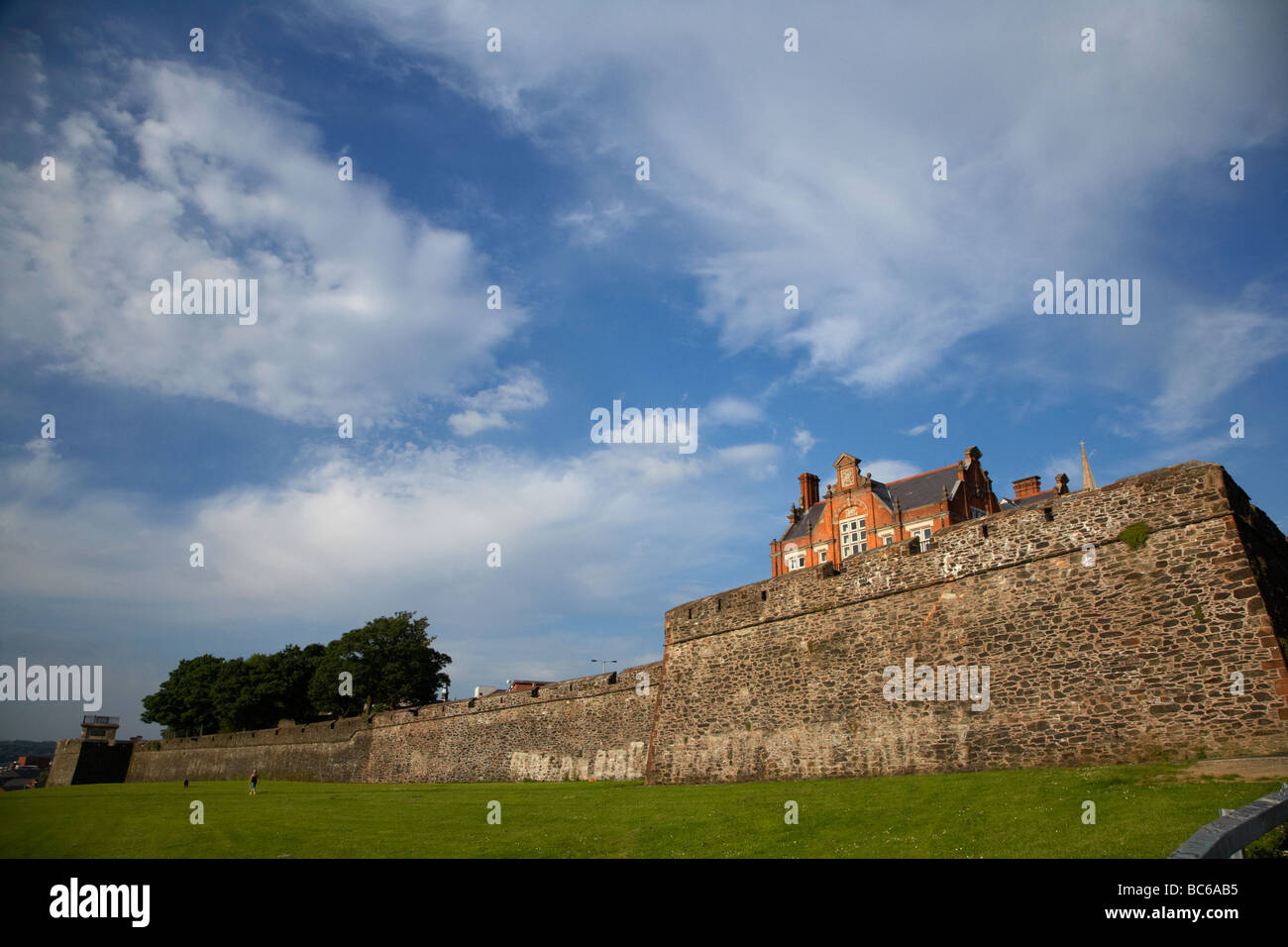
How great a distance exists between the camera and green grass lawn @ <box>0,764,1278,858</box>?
11180 mm

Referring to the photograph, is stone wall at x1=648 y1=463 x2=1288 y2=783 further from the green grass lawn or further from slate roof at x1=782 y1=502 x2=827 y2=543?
slate roof at x1=782 y1=502 x2=827 y2=543

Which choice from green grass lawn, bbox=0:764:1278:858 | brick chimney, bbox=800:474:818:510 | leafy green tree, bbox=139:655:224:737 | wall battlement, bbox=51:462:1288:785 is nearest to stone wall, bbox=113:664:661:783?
wall battlement, bbox=51:462:1288:785

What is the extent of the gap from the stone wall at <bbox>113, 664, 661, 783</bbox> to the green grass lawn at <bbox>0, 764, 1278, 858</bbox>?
6.51 meters

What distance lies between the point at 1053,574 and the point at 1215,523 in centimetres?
342

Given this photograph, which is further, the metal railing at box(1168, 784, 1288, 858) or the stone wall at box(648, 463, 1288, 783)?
the stone wall at box(648, 463, 1288, 783)

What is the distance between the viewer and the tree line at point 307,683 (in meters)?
68.8

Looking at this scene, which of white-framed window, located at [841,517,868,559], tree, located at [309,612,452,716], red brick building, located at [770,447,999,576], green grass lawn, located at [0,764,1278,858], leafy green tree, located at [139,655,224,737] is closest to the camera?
green grass lawn, located at [0,764,1278,858]

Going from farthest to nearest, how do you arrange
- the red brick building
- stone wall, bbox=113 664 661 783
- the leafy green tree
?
the leafy green tree
the red brick building
stone wall, bbox=113 664 661 783

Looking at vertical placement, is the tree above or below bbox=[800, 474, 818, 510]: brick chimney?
below

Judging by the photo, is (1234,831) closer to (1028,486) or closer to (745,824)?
(745,824)

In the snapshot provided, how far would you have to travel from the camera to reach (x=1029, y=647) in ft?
59.2

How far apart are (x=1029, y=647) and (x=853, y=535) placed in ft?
105
